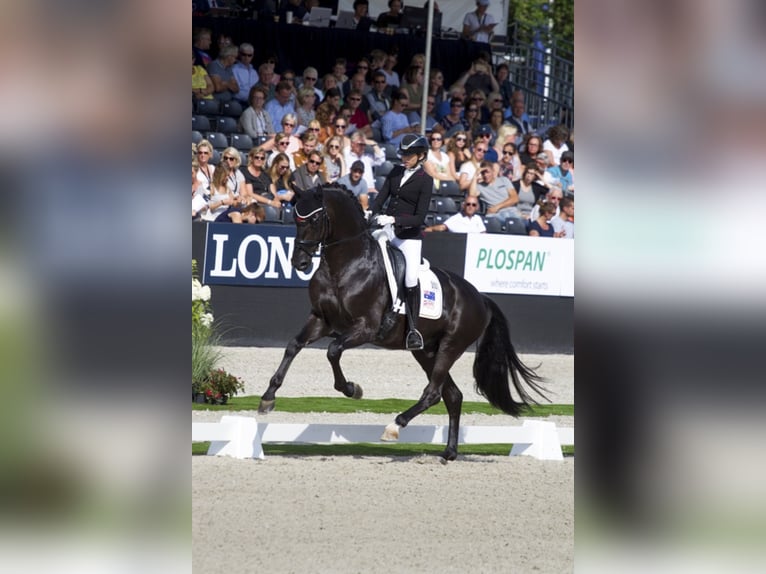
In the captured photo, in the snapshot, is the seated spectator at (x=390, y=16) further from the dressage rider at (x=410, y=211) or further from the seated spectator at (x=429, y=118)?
the dressage rider at (x=410, y=211)

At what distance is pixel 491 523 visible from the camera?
18.4ft

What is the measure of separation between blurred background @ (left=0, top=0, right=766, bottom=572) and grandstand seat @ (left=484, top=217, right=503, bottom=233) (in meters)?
12.6

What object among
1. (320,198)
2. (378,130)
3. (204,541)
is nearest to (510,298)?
(378,130)

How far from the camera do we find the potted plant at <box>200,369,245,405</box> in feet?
31.5

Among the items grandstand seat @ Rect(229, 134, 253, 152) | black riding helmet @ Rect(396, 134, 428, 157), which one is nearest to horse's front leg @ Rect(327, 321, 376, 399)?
black riding helmet @ Rect(396, 134, 428, 157)

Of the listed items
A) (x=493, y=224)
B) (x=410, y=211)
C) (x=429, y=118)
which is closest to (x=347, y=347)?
(x=410, y=211)

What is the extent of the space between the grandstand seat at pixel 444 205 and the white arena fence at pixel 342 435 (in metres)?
6.61

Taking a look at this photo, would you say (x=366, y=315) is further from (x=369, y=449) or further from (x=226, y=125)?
(x=226, y=125)

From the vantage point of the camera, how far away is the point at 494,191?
15.7 metres

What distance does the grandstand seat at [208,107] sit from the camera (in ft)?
49.6

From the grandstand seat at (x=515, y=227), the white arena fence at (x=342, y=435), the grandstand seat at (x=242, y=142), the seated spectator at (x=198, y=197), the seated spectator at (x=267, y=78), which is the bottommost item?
the white arena fence at (x=342, y=435)

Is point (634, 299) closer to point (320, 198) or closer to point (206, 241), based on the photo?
point (320, 198)

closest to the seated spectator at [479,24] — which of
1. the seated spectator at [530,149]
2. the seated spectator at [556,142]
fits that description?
the seated spectator at [556,142]

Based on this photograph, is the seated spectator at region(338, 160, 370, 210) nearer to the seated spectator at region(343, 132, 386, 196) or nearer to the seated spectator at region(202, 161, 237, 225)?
the seated spectator at region(343, 132, 386, 196)
